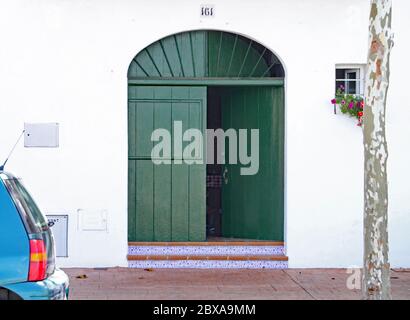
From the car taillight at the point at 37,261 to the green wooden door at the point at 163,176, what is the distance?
547cm

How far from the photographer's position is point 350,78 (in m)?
12.2

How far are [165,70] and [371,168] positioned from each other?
4800mm

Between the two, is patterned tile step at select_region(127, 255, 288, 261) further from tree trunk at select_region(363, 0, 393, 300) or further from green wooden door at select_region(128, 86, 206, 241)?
tree trunk at select_region(363, 0, 393, 300)

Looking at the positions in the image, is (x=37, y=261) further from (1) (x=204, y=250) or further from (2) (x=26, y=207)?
(1) (x=204, y=250)

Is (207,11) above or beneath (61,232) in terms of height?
above

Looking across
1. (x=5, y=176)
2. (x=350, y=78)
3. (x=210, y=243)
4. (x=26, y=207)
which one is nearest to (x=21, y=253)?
(x=26, y=207)

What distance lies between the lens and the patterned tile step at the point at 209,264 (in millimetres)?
11641

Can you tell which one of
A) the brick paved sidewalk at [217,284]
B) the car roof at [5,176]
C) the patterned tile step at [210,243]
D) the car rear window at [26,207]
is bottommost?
the brick paved sidewalk at [217,284]

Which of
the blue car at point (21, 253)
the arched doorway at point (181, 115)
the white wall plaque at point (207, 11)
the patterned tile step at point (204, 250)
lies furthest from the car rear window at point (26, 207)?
the white wall plaque at point (207, 11)

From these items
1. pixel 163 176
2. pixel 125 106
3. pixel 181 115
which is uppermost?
pixel 125 106

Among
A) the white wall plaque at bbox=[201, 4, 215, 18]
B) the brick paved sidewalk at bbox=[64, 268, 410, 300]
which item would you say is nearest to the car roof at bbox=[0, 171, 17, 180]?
the brick paved sidewalk at bbox=[64, 268, 410, 300]

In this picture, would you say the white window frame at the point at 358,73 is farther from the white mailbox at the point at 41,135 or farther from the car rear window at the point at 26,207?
the car rear window at the point at 26,207

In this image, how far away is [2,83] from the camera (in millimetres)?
11430

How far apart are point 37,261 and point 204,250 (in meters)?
5.63
